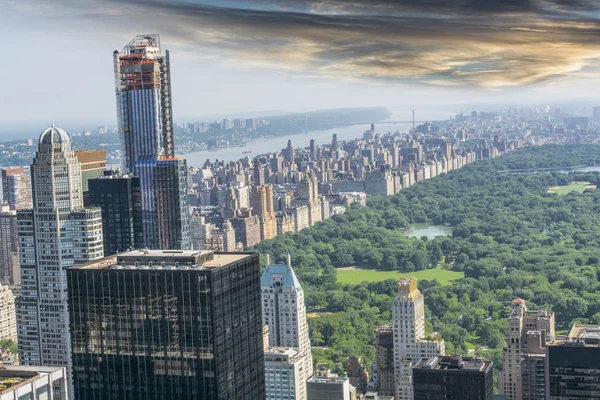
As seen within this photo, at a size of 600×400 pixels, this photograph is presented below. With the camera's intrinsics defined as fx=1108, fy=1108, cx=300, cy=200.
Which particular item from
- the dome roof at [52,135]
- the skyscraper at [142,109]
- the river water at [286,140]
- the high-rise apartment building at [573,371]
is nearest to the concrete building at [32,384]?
the high-rise apartment building at [573,371]

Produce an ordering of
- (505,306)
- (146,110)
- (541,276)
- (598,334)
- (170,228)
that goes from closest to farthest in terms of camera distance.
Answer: (598,334) → (170,228) → (146,110) → (505,306) → (541,276)

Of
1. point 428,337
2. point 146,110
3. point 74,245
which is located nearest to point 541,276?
point 428,337

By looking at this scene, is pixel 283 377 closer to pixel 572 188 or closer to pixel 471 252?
pixel 471 252

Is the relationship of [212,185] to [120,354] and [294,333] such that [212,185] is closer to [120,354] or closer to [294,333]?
[294,333]

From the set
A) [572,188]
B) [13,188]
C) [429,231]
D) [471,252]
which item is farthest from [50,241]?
[572,188]

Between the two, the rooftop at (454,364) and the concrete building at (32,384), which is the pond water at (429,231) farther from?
the concrete building at (32,384)
